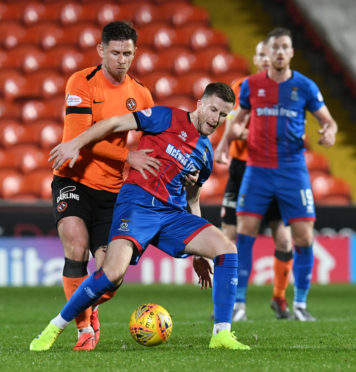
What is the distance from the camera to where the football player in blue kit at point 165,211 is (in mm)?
4566

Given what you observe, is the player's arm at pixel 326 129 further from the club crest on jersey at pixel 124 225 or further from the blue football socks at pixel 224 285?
the club crest on jersey at pixel 124 225

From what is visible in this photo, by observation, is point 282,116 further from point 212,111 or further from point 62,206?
point 62,206

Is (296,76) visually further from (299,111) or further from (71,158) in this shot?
(71,158)

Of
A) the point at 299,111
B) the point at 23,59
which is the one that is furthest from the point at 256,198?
the point at 23,59

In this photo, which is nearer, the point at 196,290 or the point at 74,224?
the point at 74,224

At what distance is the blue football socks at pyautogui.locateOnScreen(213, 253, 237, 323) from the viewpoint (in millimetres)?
4664

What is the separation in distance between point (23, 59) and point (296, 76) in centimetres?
906

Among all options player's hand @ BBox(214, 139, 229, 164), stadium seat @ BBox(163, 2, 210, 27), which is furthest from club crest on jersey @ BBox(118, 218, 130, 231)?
stadium seat @ BBox(163, 2, 210, 27)

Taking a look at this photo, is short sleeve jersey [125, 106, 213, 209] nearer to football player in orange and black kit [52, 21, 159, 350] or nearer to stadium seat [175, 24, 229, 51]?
football player in orange and black kit [52, 21, 159, 350]

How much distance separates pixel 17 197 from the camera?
11.9 meters

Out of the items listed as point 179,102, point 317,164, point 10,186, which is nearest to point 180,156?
point 10,186

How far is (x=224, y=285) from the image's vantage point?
4707 millimetres

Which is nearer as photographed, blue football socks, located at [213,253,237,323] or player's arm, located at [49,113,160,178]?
player's arm, located at [49,113,160,178]

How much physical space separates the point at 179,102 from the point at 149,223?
28.4ft
